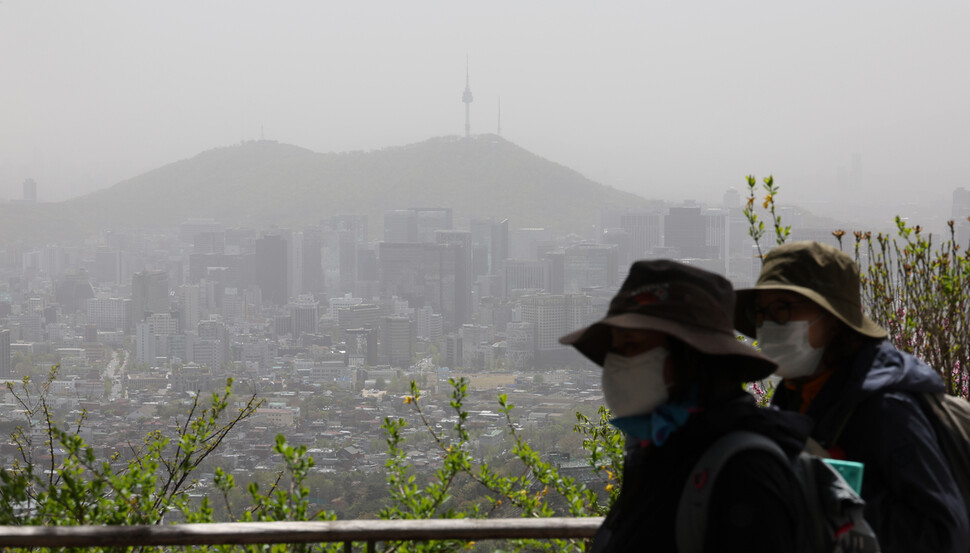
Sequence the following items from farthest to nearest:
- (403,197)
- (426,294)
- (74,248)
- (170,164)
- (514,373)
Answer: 1. (170,164)
2. (403,197)
3. (74,248)
4. (426,294)
5. (514,373)

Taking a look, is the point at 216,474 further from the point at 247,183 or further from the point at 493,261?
the point at 247,183

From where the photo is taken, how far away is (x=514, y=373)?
127 feet

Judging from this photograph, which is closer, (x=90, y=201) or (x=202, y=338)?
(x=202, y=338)

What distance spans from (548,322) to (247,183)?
2464 inches

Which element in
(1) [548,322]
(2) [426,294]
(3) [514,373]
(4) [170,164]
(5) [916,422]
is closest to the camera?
(5) [916,422]

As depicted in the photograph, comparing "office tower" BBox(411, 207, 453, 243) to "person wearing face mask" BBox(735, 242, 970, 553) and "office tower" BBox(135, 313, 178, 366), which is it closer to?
"office tower" BBox(135, 313, 178, 366)

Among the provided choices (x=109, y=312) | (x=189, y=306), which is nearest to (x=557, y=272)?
(x=189, y=306)

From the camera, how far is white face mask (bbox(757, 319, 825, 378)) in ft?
5.03

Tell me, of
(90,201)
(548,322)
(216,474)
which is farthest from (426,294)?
(216,474)

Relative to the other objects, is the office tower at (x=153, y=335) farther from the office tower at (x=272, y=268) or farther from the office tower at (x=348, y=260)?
the office tower at (x=348, y=260)

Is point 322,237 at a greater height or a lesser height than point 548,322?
greater

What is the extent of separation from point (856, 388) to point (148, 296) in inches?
2684

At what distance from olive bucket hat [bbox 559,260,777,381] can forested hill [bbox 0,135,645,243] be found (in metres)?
82.1

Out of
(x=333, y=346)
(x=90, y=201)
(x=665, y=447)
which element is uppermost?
(x=90, y=201)
